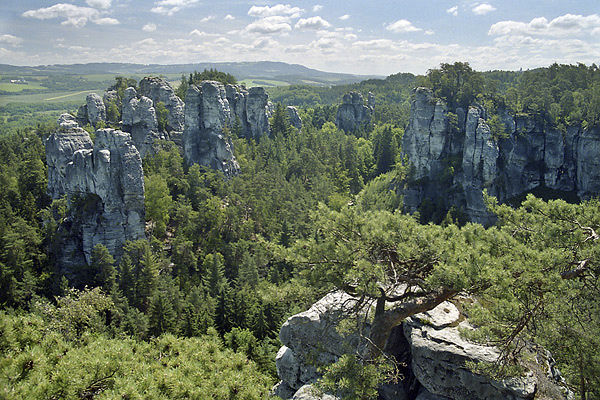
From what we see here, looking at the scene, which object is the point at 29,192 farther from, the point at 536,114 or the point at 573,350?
the point at 536,114

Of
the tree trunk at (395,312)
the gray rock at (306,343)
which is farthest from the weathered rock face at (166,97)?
the tree trunk at (395,312)

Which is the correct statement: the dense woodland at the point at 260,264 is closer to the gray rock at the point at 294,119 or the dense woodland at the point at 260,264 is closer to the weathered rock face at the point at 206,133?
the weathered rock face at the point at 206,133

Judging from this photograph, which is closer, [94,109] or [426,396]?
[426,396]

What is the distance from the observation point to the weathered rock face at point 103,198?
37.3m

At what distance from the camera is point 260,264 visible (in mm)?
38000

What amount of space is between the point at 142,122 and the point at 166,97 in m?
6.82

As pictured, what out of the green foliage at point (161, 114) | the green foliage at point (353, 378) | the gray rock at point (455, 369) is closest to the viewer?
the green foliage at point (353, 378)

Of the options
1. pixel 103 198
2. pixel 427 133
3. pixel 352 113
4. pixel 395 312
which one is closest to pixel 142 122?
pixel 103 198

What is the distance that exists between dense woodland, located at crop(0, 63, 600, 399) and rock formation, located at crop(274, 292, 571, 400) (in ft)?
2.82

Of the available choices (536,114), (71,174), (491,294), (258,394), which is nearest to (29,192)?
(71,174)

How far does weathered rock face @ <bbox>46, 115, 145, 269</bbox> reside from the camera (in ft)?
122

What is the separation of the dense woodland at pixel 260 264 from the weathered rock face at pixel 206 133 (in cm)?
278

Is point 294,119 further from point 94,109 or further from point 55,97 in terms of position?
point 55,97

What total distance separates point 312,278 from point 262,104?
208 feet
